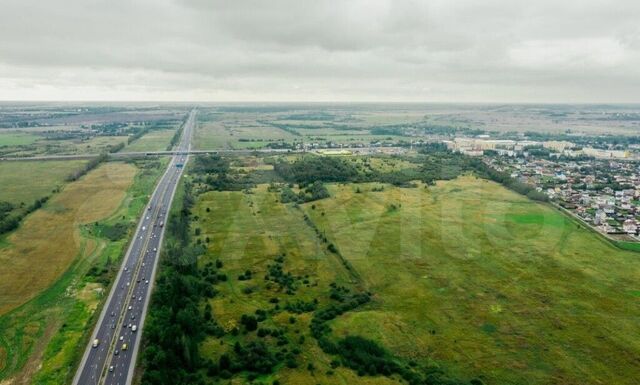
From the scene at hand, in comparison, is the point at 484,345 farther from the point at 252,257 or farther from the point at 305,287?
the point at 252,257

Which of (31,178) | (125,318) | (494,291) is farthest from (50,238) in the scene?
(494,291)

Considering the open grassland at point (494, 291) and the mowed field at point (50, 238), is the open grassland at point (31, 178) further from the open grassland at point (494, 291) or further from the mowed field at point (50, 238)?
the open grassland at point (494, 291)

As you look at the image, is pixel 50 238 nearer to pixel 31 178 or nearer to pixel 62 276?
pixel 62 276

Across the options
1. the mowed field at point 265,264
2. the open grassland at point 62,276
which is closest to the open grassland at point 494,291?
the mowed field at point 265,264

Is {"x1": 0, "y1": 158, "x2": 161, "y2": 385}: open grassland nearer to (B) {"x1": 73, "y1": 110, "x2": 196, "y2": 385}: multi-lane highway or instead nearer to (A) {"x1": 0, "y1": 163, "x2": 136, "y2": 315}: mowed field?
(A) {"x1": 0, "y1": 163, "x2": 136, "y2": 315}: mowed field

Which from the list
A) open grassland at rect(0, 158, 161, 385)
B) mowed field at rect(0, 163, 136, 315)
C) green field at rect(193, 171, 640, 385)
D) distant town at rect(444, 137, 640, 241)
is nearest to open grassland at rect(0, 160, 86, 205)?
mowed field at rect(0, 163, 136, 315)

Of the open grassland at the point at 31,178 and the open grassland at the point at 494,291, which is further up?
the open grassland at the point at 31,178
